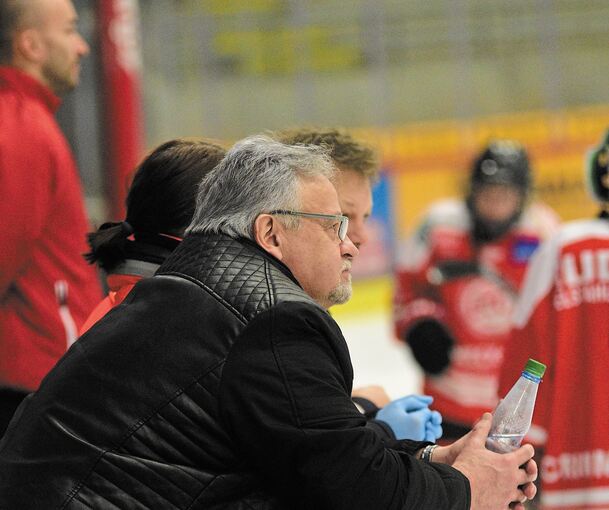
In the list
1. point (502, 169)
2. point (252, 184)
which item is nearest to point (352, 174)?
point (252, 184)

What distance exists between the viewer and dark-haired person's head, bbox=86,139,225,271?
210 cm

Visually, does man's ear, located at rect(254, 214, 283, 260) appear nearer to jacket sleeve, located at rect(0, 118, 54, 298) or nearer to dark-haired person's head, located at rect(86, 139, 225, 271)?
dark-haired person's head, located at rect(86, 139, 225, 271)

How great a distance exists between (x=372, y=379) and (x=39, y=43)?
5.75 metres

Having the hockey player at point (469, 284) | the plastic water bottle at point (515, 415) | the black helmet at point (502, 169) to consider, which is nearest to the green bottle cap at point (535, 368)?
the plastic water bottle at point (515, 415)

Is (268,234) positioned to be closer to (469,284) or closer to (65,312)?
(65,312)

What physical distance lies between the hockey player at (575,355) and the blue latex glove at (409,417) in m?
0.71

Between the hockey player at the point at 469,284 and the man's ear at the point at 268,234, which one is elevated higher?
the man's ear at the point at 268,234

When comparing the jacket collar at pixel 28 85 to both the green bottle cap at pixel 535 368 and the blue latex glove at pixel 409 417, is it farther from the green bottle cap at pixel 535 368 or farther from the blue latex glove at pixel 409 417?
the green bottle cap at pixel 535 368

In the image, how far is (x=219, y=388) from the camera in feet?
5.04

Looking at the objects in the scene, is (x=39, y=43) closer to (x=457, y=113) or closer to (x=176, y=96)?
(x=176, y=96)

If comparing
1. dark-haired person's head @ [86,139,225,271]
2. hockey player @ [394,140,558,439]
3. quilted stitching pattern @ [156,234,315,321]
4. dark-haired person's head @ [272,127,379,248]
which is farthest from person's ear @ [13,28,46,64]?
hockey player @ [394,140,558,439]

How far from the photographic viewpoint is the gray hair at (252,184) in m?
1.71

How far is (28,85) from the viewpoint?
9.98 feet

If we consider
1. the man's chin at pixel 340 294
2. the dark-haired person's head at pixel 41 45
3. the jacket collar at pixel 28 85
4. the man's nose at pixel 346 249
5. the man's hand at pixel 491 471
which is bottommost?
the man's hand at pixel 491 471
